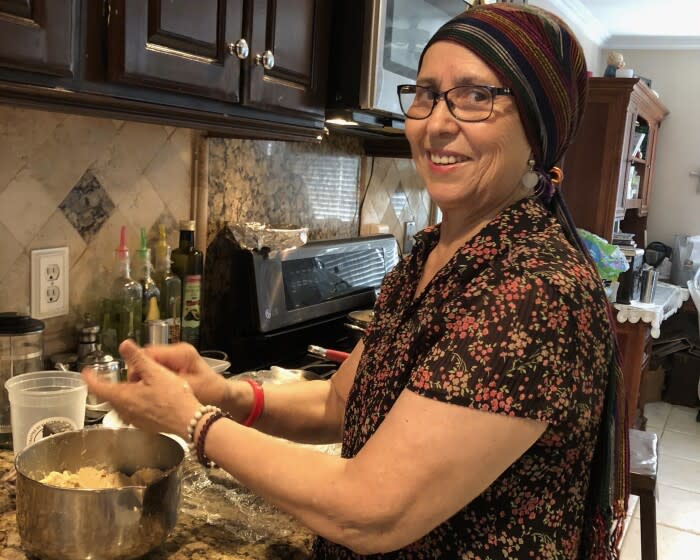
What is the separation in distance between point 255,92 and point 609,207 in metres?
3.14

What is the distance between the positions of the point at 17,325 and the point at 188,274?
530 mm

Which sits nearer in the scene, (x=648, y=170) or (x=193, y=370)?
(x=193, y=370)

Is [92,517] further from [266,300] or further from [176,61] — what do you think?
[266,300]

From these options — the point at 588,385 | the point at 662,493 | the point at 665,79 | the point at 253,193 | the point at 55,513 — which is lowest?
the point at 662,493

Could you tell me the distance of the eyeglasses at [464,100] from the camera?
0.82 metres

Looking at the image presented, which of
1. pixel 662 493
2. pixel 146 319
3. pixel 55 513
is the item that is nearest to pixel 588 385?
pixel 55 513

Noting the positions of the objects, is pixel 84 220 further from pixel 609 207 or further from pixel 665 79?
pixel 665 79

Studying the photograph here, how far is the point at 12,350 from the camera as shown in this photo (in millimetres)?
1174

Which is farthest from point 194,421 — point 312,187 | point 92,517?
point 312,187

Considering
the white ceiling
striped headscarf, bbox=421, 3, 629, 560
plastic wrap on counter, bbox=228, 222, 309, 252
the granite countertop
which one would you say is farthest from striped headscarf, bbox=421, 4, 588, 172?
the white ceiling

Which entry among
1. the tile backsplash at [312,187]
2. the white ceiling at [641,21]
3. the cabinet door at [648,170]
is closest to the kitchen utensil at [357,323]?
the tile backsplash at [312,187]

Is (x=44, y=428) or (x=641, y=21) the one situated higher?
(x=641, y=21)

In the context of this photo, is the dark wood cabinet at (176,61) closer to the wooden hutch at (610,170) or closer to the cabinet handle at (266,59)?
the cabinet handle at (266,59)

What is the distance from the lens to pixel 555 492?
2.58 feet
